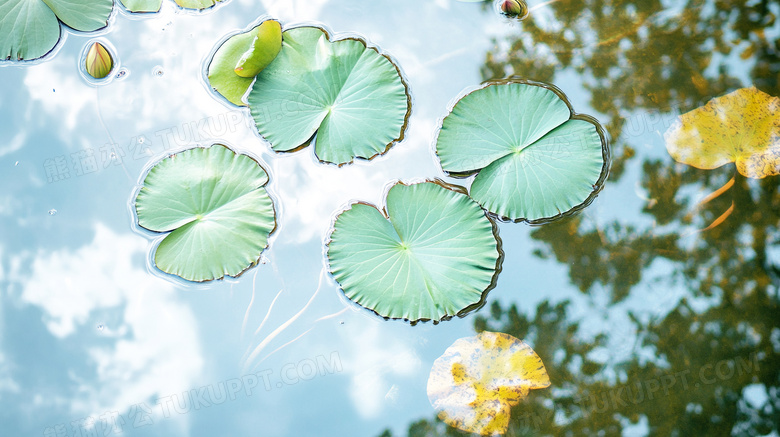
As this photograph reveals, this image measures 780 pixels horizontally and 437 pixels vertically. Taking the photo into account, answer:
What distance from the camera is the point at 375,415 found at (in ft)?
6.84

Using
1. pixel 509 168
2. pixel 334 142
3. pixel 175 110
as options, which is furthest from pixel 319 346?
pixel 175 110

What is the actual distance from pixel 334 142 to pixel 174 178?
2.23 feet

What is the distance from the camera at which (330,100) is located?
7.32 feet

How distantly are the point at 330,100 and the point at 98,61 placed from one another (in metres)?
1.12

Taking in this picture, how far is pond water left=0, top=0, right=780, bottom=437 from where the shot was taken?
2.10m

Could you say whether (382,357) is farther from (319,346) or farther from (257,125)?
(257,125)

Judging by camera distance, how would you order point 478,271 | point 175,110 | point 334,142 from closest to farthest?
point 478,271 < point 334,142 < point 175,110

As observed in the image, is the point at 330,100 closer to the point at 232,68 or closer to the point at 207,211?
the point at 232,68

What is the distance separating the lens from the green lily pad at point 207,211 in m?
2.13

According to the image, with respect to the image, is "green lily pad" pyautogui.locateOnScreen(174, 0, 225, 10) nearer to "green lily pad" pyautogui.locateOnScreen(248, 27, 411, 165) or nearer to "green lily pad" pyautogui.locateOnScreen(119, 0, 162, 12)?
"green lily pad" pyautogui.locateOnScreen(119, 0, 162, 12)

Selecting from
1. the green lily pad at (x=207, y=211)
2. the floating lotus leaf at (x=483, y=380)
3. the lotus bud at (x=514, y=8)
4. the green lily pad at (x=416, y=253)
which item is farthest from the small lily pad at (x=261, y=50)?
the floating lotus leaf at (x=483, y=380)

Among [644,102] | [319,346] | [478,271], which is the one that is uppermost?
[644,102]

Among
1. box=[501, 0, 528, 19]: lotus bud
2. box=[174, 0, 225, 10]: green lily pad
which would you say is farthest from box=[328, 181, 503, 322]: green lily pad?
box=[174, 0, 225, 10]: green lily pad

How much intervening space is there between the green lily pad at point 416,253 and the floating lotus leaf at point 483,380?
171 millimetres
